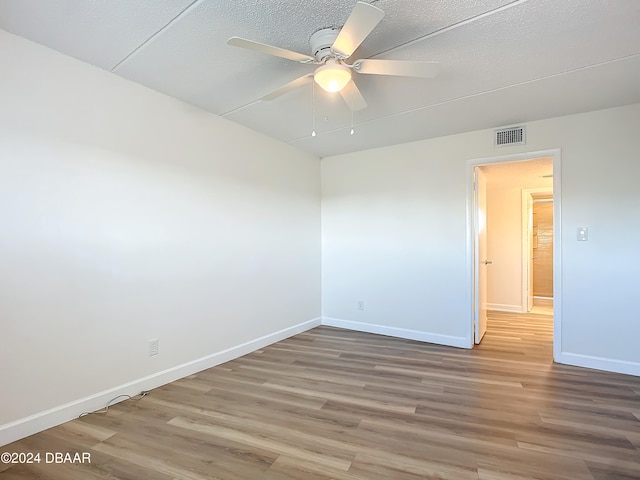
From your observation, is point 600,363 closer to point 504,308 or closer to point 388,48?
point 504,308

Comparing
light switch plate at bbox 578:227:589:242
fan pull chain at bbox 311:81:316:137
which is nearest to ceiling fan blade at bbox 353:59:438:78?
fan pull chain at bbox 311:81:316:137

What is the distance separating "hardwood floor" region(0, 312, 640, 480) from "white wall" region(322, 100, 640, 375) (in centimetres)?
54

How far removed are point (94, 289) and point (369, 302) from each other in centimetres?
308

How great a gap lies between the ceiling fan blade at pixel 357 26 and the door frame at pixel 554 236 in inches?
97.1

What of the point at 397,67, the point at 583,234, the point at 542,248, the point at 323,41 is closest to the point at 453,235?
the point at 583,234

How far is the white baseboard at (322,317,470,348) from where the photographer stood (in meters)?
3.74

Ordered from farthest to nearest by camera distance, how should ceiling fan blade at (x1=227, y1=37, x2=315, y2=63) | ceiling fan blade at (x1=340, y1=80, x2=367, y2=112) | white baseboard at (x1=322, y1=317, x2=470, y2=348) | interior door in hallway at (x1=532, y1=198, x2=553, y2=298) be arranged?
interior door in hallway at (x1=532, y1=198, x2=553, y2=298) < white baseboard at (x1=322, y1=317, x2=470, y2=348) < ceiling fan blade at (x1=340, y1=80, x2=367, y2=112) < ceiling fan blade at (x1=227, y1=37, x2=315, y2=63)

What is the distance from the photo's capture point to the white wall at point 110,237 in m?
1.99

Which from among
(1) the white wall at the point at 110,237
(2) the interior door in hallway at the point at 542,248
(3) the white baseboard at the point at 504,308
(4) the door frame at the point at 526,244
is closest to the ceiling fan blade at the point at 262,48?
(1) the white wall at the point at 110,237

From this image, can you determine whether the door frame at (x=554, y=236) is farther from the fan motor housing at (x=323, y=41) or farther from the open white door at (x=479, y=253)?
the fan motor housing at (x=323, y=41)

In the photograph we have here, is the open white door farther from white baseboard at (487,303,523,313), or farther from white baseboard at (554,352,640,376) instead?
white baseboard at (487,303,523,313)

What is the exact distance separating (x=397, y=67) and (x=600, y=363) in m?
3.27

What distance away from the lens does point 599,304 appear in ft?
10.1

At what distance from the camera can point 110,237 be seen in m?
2.41
